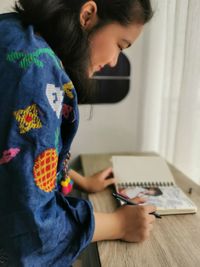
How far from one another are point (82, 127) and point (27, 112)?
29.9 inches

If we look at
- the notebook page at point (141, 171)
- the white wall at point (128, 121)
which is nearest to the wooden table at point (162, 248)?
the notebook page at point (141, 171)

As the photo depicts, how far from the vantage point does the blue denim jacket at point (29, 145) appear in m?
0.44

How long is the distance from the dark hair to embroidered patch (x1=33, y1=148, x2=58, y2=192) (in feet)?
0.64

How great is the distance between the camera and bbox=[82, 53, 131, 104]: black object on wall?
1.14m

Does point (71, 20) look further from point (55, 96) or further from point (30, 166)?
point (30, 166)

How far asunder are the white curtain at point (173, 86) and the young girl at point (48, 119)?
33 cm

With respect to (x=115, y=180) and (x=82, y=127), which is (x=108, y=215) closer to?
(x=115, y=180)

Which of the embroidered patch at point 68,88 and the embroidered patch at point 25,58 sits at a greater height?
the embroidered patch at point 25,58

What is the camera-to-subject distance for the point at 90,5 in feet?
1.81

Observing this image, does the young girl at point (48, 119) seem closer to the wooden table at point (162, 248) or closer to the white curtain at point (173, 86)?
the wooden table at point (162, 248)

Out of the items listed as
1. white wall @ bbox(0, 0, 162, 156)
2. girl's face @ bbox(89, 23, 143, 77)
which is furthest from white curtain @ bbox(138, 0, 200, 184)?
girl's face @ bbox(89, 23, 143, 77)

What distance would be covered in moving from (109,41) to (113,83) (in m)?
0.54

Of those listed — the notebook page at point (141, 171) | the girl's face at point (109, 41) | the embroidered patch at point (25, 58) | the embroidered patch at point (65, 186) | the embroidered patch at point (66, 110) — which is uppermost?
the girl's face at point (109, 41)

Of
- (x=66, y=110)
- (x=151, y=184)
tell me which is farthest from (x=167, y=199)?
(x=66, y=110)
